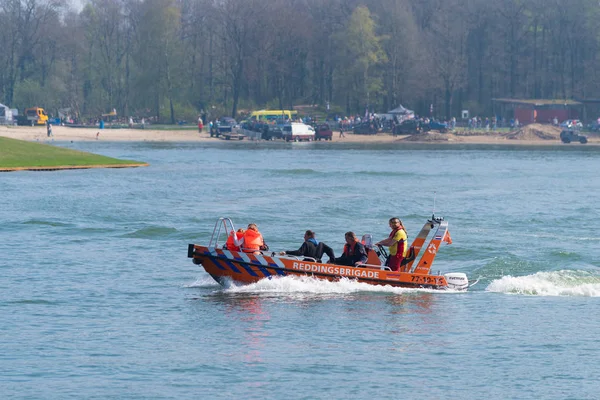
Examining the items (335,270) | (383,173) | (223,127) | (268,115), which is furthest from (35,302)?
(268,115)

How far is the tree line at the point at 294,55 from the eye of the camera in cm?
12438

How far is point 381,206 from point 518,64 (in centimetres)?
8178

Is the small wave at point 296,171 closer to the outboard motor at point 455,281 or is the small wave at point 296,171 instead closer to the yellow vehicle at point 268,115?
the outboard motor at point 455,281

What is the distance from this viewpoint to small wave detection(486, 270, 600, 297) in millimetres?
28344

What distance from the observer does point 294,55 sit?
134250 mm

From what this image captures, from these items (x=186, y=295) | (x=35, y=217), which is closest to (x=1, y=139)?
(x=35, y=217)

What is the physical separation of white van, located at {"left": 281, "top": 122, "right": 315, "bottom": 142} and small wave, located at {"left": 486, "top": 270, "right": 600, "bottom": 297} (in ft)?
276

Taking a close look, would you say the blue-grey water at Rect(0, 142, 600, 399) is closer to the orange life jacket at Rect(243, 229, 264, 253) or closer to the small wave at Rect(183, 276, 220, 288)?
the small wave at Rect(183, 276, 220, 288)

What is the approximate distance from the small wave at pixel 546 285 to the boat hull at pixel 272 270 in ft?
9.47

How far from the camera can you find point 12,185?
186 ft

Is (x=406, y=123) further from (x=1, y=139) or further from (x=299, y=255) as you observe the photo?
(x=299, y=255)

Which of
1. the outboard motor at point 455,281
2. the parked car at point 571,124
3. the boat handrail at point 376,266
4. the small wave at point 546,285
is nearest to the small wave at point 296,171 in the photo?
the small wave at point 546,285

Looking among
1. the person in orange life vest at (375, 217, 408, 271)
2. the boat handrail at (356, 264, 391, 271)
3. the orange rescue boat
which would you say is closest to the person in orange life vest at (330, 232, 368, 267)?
the boat handrail at (356, 264, 391, 271)

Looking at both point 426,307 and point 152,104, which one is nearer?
point 426,307
